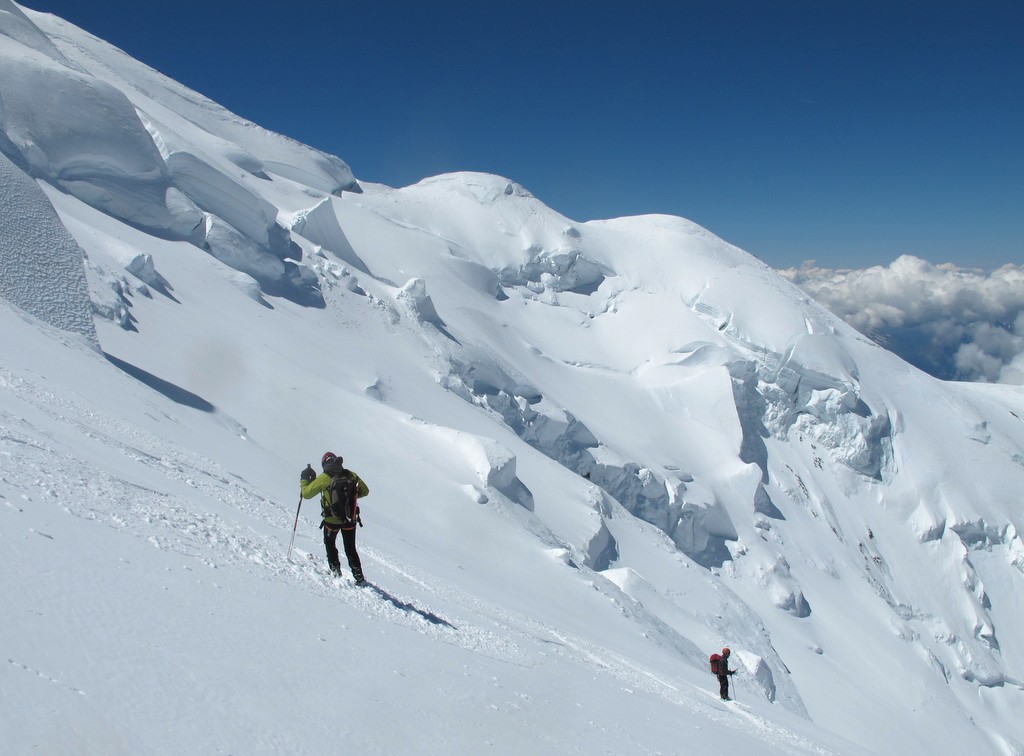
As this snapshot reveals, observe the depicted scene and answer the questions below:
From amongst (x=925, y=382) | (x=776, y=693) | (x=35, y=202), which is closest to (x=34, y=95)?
(x=35, y=202)

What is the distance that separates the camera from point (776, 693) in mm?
29875

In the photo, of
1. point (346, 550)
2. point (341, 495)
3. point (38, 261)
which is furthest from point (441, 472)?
point (346, 550)

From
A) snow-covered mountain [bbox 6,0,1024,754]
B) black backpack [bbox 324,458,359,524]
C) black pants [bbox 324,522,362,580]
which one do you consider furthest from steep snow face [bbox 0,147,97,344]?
black pants [bbox 324,522,362,580]

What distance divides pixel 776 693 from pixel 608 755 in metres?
28.1

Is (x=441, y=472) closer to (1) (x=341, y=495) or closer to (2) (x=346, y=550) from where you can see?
(1) (x=341, y=495)

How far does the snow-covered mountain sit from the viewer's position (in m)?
4.61

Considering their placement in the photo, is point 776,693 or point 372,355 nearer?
point 776,693

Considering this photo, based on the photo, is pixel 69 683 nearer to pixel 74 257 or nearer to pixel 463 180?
pixel 74 257

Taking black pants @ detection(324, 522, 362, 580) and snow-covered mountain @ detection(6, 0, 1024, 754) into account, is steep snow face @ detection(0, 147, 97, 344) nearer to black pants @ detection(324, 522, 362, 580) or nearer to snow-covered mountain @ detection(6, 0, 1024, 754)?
snow-covered mountain @ detection(6, 0, 1024, 754)

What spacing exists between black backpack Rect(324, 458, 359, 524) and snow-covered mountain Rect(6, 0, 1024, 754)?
24.1 inches

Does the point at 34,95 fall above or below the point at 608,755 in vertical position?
above

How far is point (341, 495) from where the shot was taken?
24.9 feet

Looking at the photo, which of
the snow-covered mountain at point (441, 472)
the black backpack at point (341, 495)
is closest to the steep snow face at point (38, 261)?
the snow-covered mountain at point (441, 472)

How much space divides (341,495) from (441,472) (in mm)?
15899
